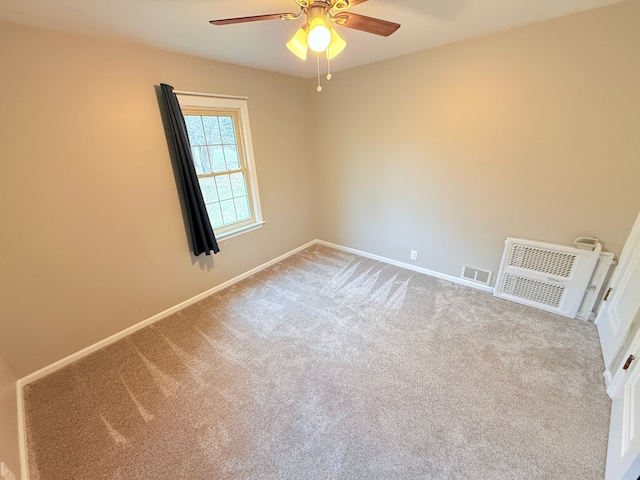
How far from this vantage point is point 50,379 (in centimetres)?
191

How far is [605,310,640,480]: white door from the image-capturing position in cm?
111

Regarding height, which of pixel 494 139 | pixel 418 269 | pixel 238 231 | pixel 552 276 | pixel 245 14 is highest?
pixel 245 14

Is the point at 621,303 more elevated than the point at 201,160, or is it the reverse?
the point at 201,160

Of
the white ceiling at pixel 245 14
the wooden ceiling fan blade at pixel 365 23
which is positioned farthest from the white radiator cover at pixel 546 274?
the wooden ceiling fan blade at pixel 365 23

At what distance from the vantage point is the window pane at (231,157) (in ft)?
9.31

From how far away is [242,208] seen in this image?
10.3ft

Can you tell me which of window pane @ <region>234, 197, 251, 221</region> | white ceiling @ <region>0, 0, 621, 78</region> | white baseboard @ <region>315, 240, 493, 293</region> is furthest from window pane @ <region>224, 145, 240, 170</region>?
white baseboard @ <region>315, 240, 493, 293</region>

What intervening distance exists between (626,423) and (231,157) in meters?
3.47

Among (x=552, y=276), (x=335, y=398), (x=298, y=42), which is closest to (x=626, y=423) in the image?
(x=552, y=276)

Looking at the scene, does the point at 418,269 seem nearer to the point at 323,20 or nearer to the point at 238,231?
the point at 238,231

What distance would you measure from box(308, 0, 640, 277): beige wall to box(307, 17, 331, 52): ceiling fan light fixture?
1.70 meters

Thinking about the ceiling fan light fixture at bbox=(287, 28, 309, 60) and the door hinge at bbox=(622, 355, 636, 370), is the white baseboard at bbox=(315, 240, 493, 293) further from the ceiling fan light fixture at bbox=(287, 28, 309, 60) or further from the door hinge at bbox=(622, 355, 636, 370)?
the ceiling fan light fixture at bbox=(287, 28, 309, 60)

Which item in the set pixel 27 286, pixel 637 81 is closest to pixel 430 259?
pixel 637 81

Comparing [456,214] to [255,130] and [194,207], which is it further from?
[194,207]
